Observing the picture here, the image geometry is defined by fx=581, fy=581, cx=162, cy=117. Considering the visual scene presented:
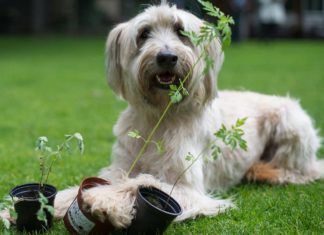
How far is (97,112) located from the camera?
951 centimetres

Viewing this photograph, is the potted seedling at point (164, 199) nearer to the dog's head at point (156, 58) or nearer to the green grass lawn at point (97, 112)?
the green grass lawn at point (97, 112)

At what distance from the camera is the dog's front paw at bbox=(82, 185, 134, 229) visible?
3490mm

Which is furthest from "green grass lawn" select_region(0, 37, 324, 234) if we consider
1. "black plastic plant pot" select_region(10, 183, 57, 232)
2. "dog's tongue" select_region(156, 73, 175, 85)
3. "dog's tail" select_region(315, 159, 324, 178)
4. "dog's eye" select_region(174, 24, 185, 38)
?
"dog's eye" select_region(174, 24, 185, 38)

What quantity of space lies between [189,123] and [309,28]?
3028 centimetres

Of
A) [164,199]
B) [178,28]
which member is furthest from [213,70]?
[164,199]

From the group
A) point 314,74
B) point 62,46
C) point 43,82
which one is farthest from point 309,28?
point 43,82

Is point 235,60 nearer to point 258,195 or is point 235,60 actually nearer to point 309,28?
point 258,195

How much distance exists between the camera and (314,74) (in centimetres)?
1469

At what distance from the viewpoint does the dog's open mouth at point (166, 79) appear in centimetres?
429

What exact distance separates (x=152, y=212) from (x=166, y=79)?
1.19 metres

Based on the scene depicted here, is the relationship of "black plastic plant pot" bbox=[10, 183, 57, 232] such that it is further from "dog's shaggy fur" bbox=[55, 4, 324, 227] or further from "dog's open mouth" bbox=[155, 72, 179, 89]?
"dog's open mouth" bbox=[155, 72, 179, 89]

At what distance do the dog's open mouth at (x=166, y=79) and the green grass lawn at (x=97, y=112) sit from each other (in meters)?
1.02

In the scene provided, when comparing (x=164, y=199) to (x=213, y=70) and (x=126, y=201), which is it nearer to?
(x=126, y=201)

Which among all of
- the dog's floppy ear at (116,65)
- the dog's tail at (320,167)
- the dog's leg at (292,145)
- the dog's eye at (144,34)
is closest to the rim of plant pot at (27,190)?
the dog's floppy ear at (116,65)
